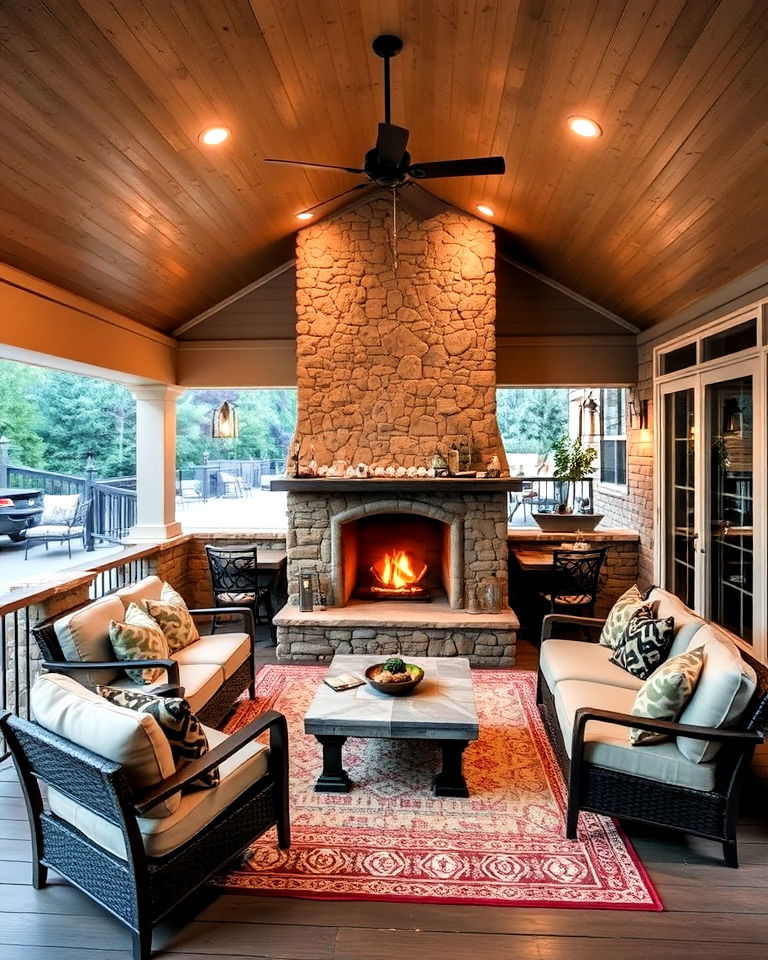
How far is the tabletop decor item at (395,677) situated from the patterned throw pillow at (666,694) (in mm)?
1187

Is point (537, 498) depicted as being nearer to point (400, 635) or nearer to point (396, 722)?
point (400, 635)

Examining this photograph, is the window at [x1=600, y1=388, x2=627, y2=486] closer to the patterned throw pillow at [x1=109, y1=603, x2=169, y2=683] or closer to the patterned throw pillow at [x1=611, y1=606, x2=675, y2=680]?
the patterned throw pillow at [x1=611, y1=606, x2=675, y2=680]

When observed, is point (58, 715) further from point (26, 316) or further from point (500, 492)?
point (500, 492)

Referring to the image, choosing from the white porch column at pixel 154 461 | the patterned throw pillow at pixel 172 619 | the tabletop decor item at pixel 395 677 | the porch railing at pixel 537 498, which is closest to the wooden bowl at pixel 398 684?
the tabletop decor item at pixel 395 677

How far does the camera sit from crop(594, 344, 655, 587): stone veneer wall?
6445mm

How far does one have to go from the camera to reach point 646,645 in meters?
3.55

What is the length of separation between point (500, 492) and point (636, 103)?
3147 mm

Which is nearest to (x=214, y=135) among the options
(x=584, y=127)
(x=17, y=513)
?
(x=584, y=127)

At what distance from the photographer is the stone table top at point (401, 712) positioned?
124 inches

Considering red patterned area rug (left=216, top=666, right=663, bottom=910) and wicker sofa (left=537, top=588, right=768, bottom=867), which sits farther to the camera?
wicker sofa (left=537, top=588, right=768, bottom=867)

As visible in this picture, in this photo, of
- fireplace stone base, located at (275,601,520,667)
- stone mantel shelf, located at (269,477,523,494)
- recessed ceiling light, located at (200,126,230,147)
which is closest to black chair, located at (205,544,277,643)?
fireplace stone base, located at (275,601,520,667)

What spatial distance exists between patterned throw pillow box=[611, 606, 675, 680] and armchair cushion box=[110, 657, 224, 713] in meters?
2.50

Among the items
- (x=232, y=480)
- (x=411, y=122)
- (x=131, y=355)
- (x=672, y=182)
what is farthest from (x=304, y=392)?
(x=232, y=480)

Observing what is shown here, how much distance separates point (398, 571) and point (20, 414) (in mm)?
11400
